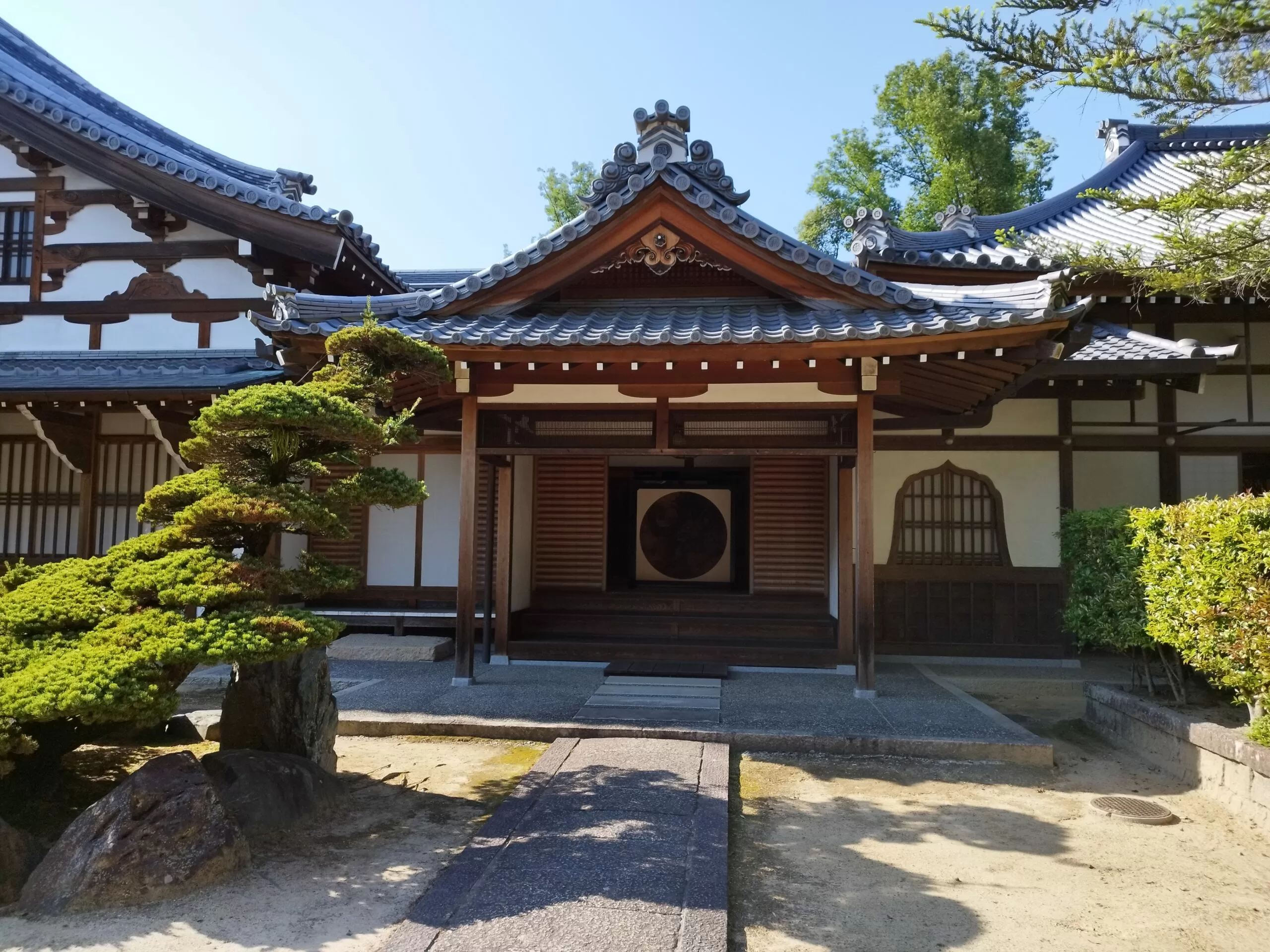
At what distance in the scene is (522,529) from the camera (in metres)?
9.77

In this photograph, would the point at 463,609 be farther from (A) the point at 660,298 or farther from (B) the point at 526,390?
(A) the point at 660,298

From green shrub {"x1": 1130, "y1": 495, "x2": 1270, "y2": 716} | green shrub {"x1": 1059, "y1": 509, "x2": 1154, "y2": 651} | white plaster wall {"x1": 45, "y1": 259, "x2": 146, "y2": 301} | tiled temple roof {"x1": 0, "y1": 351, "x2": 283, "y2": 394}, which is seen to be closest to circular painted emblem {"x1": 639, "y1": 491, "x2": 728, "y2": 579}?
green shrub {"x1": 1059, "y1": 509, "x2": 1154, "y2": 651}

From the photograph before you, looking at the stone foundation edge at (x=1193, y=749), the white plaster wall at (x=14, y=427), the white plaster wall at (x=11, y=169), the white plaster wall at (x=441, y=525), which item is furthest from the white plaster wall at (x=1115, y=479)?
the white plaster wall at (x=11, y=169)

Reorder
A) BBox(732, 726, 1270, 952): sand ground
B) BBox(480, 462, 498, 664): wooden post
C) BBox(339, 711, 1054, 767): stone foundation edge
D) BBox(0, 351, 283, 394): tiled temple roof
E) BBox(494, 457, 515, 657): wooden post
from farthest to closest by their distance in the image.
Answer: BBox(494, 457, 515, 657): wooden post
BBox(480, 462, 498, 664): wooden post
BBox(0, 351, 283, 394): tiled temple roof
BBox(339, 711, 1054, 767): stone foundation edge
BBox(732, 726, 1270, 952): sand ground

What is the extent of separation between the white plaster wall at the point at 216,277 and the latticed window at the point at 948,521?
28.2 ft

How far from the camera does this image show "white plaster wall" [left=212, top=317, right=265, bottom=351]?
9.71 meters

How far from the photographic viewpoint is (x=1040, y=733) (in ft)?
21.5

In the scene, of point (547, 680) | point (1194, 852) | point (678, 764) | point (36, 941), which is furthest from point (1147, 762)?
point (36, 941)

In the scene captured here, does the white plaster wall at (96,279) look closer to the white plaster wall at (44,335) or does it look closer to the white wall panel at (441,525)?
the white plaster wall at (44,335)

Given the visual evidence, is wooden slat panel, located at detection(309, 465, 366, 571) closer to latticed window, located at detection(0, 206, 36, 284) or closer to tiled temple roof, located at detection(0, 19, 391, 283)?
tiled temple roof, located at detection(0, 19, 391, 283)

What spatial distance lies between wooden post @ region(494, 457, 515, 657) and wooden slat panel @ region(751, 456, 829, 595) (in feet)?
10.4

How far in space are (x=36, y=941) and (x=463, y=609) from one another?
435cm

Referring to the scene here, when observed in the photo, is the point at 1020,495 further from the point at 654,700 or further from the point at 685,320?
the point at 654,700

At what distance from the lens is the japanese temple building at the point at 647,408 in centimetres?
733
